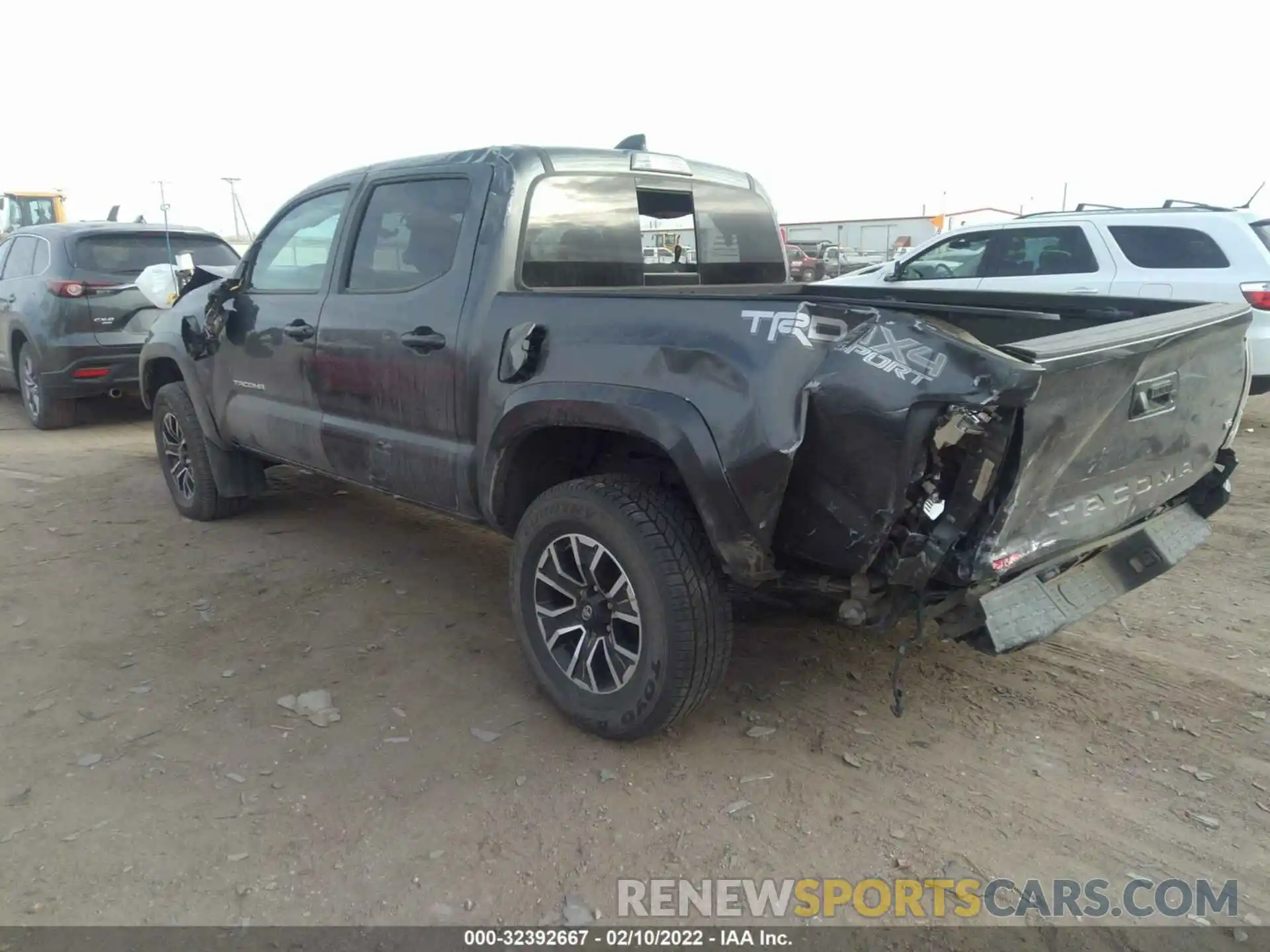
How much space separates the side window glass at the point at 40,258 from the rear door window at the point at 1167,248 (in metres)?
9.33

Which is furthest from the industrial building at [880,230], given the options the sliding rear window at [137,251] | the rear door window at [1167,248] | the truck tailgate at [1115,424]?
the truck tailgate at [1115,424]

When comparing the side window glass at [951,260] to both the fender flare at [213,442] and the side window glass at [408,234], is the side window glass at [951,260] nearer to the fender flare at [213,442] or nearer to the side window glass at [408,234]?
the side window glass at [408,234]

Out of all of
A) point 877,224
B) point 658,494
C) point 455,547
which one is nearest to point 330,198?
point 455,547

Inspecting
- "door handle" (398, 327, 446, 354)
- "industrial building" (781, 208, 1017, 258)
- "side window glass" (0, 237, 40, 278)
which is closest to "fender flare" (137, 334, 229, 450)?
"door handle" (398, 327, 446, 354)

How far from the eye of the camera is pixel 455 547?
5141 mm

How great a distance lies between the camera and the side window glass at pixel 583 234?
3.53 m

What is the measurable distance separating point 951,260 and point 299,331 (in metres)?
6.98

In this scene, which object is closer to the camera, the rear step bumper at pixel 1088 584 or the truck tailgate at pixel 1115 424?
the truck tailgate at pixel 1115 424

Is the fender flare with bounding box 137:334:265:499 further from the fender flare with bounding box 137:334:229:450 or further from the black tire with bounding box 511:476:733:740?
the black tire with bounding box 511:476:733:740

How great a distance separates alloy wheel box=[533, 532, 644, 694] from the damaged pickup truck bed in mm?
12

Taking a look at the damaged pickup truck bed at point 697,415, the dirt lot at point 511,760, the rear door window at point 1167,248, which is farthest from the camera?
the rear door window at point 1167,248

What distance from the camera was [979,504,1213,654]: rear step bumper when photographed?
259 cm

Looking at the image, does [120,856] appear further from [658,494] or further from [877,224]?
[877,224]
